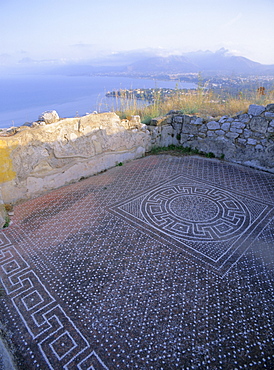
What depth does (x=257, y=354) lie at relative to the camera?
1787 mm

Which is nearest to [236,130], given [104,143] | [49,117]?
[104,143]

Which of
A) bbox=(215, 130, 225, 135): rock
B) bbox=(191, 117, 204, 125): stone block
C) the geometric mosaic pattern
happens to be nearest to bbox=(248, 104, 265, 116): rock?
bbox=(215, 130, 225, 135): rock

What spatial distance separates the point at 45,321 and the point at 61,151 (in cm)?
301

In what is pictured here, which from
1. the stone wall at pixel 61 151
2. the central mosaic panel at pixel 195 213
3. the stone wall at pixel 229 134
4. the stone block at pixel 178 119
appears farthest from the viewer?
the stone block at pixel 178 119

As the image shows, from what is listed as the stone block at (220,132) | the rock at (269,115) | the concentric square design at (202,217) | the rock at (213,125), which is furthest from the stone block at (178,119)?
the concentric square design at (202,217)

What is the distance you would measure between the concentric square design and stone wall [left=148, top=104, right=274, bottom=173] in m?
1.49

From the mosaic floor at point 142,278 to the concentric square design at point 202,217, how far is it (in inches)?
0.6

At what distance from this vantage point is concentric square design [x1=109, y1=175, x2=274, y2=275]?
9.51 feet

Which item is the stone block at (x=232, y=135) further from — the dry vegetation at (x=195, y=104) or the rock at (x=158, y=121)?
the rock at (x=158, y=121)

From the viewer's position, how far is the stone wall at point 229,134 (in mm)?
4992

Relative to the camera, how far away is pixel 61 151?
4449mm

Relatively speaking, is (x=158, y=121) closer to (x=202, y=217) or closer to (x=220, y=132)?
(x=220, y=132)

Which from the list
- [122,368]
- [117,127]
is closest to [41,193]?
[117,127]

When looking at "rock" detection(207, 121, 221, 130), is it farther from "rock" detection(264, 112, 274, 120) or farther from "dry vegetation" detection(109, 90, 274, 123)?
"rock" detection(264, 112, 274, 120)
